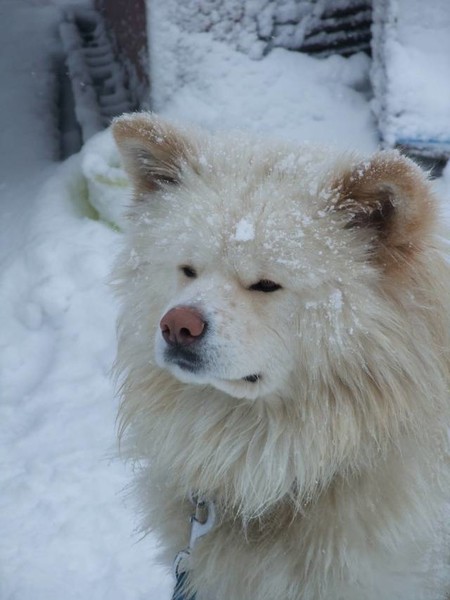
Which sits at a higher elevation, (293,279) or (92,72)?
(293,279)

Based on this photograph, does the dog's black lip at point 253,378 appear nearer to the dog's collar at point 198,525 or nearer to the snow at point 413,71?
the dog's collar at point 198,525

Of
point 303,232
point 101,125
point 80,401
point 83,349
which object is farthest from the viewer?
point 101,125

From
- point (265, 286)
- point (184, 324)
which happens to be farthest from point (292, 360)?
point (184, 324)

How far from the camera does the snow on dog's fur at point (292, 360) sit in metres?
2.19

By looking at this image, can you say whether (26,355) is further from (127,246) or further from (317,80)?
(317,80)

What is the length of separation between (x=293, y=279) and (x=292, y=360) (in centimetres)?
24

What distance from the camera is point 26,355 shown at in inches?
193

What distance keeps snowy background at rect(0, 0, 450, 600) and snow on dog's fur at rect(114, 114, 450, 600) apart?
3.21 ft

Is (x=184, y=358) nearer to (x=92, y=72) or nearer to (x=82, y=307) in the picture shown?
(x=82, y=307)

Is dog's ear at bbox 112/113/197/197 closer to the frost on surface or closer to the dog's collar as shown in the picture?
the frost on surface

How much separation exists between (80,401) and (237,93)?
2564mm

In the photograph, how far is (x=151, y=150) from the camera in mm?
2484

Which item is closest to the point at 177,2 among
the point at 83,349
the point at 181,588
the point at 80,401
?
the point at 83,349

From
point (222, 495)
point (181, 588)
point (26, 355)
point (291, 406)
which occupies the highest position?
point (291, 406)
